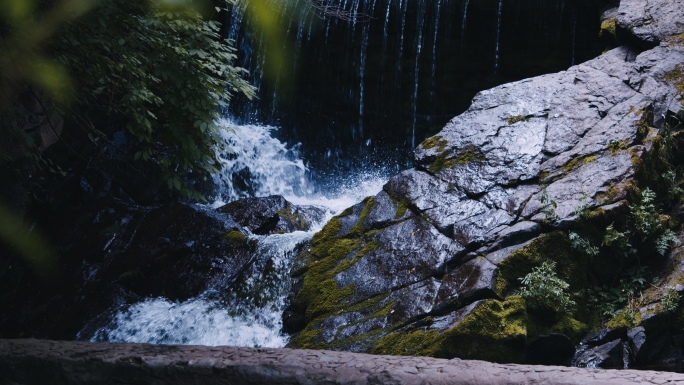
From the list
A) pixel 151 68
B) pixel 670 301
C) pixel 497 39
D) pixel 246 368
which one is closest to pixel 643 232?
pixel 670 301

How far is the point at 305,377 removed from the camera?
318 centimetres

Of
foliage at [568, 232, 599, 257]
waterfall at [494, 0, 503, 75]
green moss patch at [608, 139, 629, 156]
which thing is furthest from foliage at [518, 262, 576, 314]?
waterfall at [494, 0, 503, 75]

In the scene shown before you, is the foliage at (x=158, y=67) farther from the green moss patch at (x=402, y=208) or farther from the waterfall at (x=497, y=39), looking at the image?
the waterfall at (x=497, y=39)

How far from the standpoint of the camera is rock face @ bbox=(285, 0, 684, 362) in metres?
4.99

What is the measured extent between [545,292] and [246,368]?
275 cm

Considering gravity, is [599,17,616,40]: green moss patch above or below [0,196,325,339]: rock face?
above

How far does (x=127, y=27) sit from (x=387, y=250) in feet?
10.3

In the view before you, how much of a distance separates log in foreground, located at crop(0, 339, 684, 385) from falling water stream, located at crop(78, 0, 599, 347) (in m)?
5.14

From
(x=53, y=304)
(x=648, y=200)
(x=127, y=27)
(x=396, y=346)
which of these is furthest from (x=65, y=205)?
(x=648, y=200)

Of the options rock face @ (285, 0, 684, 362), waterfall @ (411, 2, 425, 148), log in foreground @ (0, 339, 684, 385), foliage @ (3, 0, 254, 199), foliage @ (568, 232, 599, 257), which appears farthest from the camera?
waterfall @ (411, 2, 425, 148)

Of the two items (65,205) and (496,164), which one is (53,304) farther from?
(496,164)

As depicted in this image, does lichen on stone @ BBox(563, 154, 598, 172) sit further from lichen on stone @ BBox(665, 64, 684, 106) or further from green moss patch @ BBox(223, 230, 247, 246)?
green moss patch @ BBox(223, 230, 247, 246)

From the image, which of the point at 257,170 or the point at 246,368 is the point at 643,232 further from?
the point at 257,170

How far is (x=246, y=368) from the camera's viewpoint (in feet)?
10.8
